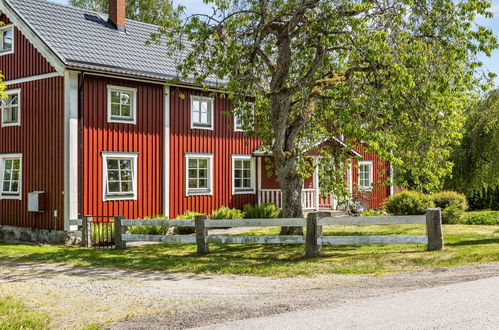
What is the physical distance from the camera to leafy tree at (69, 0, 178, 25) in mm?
40156

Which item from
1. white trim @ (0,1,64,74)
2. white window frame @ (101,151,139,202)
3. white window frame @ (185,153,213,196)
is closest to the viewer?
white trim @ (0,1,64,74)

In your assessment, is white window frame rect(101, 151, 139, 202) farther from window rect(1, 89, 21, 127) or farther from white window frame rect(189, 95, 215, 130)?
window rect(1, 89, 21, 127)

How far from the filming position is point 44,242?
19188mm

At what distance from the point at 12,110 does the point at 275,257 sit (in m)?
12.5

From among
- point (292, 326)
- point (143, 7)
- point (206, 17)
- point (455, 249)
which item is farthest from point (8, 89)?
point (143, 7)

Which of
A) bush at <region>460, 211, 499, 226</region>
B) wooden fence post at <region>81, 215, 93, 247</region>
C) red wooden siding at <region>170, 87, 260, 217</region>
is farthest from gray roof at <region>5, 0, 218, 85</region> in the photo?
bush at <region>460, 211, 499, 226</region>

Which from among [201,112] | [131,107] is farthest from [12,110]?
[201,112]

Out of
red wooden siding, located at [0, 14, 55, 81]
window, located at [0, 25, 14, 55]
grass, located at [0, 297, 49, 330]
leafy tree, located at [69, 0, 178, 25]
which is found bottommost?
grass, located at [0, 297, 49, 330]

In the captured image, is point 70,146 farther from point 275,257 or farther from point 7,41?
point 275,257

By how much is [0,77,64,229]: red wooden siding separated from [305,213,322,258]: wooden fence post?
9025 millimetres

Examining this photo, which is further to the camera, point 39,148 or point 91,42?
point 91,42

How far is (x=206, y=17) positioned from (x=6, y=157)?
10283mm

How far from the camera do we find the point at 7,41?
21.2 metres

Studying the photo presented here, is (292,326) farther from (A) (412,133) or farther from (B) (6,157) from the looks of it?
(B) (6,157)
